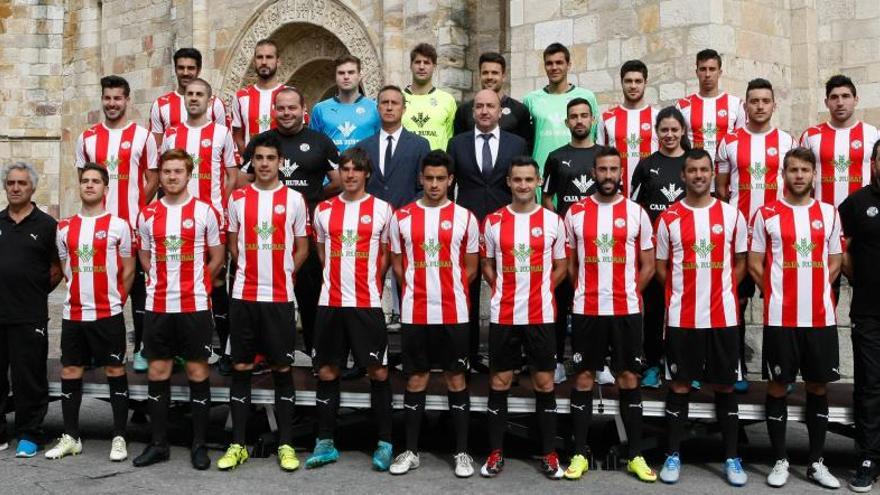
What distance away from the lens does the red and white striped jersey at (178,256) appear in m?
5.53

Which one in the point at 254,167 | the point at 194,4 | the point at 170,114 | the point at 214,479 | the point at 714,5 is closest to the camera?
the point at 214,479

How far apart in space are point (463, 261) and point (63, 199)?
1275 cm

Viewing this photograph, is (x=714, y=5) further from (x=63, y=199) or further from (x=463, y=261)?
(x=63, y=199)

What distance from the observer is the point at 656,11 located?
843cm

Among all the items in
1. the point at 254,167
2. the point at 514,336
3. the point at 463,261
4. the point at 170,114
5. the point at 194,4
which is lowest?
the point at 514,336

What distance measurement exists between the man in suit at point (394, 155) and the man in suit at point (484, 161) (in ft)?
1.04

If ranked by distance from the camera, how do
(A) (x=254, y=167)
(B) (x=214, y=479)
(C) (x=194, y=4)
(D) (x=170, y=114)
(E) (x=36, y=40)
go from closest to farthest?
(B) (x=214, y=479), (A) (x=254, y=167), (D) (x=170, y=114), (C) (x=194, y=4), (E) (x=36, y=40)

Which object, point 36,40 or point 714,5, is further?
point 36,40

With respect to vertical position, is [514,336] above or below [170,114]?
below

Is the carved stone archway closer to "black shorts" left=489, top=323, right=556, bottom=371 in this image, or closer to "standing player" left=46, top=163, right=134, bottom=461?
"standing player" left=46, top=163, right=134, bottom=461

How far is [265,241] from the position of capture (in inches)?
219

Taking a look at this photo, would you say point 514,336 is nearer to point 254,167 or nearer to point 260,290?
point 260,290

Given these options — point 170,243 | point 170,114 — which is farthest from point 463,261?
point 170,114

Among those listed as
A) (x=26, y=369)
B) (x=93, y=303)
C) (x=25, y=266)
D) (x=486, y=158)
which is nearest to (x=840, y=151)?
(x=486, y=158)
